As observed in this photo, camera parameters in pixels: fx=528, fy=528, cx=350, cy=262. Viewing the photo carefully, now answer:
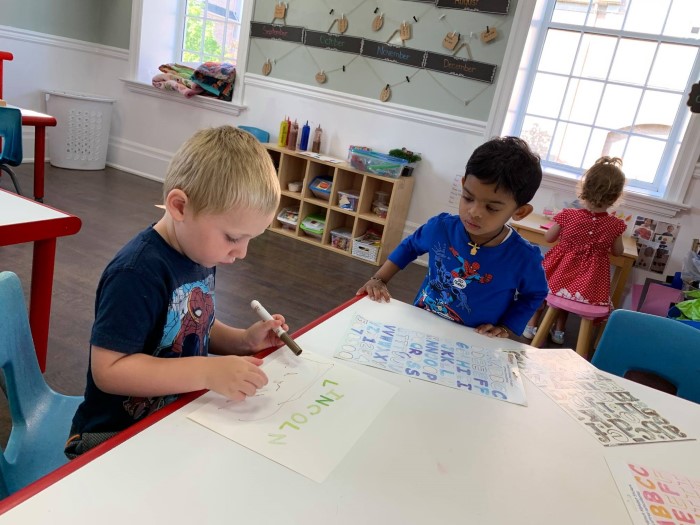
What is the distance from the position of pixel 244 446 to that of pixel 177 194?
1.26 feet

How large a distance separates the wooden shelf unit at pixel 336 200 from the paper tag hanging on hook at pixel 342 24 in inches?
38.4

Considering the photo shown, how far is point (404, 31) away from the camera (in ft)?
12.2

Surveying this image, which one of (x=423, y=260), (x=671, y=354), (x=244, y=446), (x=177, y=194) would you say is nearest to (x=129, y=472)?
(x=244, y=446)

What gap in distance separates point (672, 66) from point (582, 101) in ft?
1.79

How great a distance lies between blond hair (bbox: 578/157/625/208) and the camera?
264cm

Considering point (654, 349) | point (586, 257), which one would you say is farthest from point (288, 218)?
point (654, 349)

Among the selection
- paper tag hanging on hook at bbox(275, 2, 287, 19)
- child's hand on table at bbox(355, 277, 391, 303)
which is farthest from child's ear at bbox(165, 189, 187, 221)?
paper tag hanging on hook at bbox(275, 2, 287, 19)

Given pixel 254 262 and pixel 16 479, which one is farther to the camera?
pixel 254 262

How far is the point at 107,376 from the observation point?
78 cm

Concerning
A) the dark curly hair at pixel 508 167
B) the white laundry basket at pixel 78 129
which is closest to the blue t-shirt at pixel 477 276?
the dark curly hair at pixel 508 167

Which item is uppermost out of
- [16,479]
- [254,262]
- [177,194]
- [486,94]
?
[486,94]

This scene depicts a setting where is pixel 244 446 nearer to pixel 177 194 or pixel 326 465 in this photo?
pixel 326 465

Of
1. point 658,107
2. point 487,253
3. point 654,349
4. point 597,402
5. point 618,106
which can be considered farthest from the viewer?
point 618,106

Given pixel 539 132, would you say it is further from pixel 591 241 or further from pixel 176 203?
pixel 176 203
